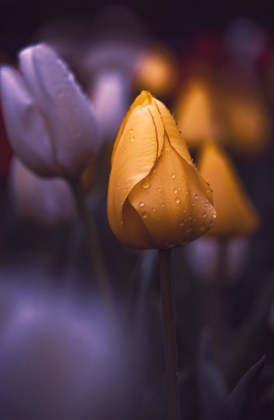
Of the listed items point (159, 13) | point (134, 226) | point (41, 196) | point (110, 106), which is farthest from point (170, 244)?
point (159, 13)

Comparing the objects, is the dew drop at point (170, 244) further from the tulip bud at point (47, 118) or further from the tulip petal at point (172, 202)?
the tulip bud at point (47, 118)

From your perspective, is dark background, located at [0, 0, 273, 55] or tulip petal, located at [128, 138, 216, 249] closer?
tulip petal, located at [128, 138, 216, 249]

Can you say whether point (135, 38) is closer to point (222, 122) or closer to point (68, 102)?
point (222, 122)

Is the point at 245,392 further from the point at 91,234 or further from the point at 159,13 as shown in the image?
the point at 159,13

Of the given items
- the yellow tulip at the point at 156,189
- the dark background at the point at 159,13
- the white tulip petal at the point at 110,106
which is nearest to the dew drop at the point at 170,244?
the yellow tulip at the point at 156,189

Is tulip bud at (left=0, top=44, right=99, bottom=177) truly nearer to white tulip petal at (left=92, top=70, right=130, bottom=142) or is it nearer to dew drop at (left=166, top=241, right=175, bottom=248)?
dew drop at (left=166, top=241, right=175, bottom=248)

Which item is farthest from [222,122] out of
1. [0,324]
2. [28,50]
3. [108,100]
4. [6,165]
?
[0,324]

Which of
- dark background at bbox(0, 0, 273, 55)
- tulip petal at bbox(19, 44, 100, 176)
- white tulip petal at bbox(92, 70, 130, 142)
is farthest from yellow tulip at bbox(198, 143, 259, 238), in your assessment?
dark background at bbox(0, 0, 273, 55)
